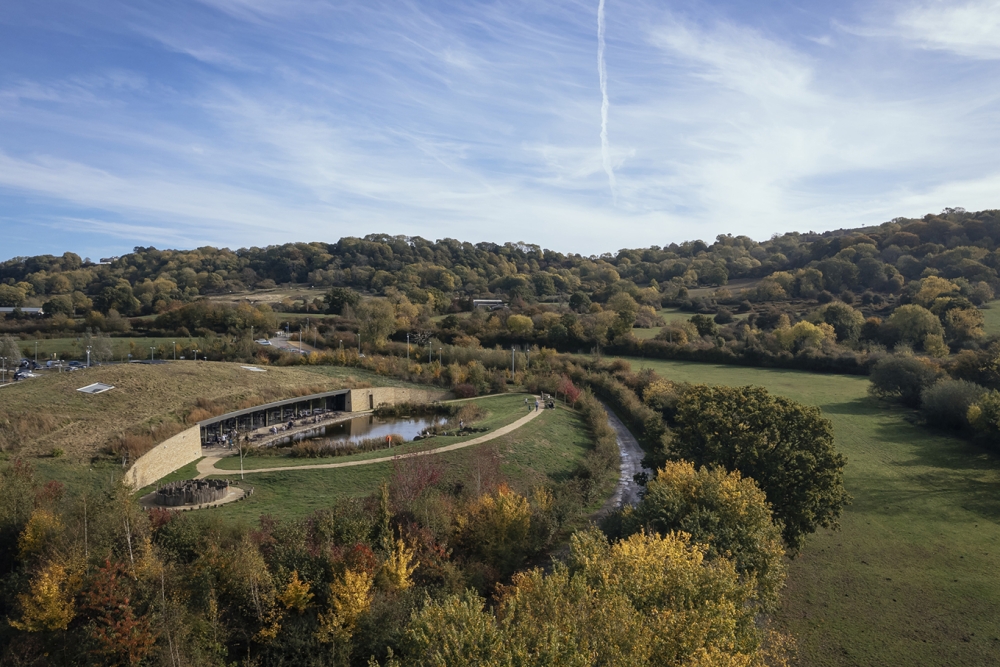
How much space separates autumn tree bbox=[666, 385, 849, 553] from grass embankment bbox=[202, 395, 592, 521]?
6.44 meters

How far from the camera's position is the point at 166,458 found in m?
27.6

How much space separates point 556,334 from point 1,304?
245ft

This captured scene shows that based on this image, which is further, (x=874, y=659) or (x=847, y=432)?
(x=847, y=432)

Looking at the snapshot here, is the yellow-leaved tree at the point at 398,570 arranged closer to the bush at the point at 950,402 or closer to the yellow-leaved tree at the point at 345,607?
the yellow-leaved tree at the point at 345,607

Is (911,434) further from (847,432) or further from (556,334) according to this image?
(556,334)

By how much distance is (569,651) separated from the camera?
30.2 ft

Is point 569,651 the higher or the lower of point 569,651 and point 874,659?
the higher

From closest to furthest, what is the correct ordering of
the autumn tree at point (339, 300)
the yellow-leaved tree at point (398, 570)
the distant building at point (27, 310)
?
the yellow-leaved tree at point (398, 570), the distant building at point (27, 310), the autumn tree at point (339, 300)

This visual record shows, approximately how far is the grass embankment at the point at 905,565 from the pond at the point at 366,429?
914 inches

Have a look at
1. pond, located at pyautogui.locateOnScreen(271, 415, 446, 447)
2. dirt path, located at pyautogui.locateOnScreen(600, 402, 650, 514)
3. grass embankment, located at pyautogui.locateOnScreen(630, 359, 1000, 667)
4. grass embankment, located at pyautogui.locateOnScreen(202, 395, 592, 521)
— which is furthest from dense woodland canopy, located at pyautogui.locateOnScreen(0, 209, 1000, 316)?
grass embankment, located at pyautogui.locateOnScreen(630, 359, 1000, 667)

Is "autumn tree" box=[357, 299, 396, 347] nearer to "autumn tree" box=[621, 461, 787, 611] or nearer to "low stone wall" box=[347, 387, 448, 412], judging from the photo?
"low stone wall" box=[347, 387, 448, 412]

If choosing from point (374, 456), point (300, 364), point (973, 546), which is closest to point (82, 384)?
point (374, 456)

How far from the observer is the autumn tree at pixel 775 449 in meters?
21.0

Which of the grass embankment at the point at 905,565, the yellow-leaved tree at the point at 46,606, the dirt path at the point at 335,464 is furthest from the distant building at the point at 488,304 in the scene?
the yellow-leaved tree at the point at 46,606
